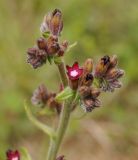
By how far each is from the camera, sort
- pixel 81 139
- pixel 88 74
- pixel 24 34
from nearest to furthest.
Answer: pixel 88 74, pixel 81 139, pixel 24 34

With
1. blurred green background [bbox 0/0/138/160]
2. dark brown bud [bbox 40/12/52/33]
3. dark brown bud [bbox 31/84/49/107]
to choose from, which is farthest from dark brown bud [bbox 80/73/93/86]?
blurred green background [bbox 0/0/138/160]

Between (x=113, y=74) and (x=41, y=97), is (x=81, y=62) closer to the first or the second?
(x=41, y=97)

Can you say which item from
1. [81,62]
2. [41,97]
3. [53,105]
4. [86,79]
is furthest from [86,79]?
[81,62]

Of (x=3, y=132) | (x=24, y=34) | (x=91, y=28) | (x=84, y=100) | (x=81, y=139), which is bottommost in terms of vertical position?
(x=84, y=100)

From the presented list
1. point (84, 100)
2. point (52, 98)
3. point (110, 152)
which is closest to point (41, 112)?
point (52, 98)

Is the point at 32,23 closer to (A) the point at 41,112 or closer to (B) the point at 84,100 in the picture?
(A) the point at 41,112

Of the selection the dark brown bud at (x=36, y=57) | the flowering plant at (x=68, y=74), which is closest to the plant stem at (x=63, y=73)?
the flowering plant at (x=68, y=74)

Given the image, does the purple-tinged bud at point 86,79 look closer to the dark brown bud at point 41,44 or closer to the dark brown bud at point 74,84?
the dark brown bud at point 74,84

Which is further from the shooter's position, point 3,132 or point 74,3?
point 74,3
